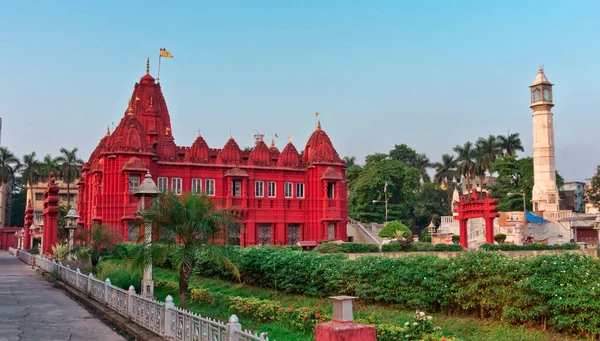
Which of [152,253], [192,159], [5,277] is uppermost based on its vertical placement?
[192,159]

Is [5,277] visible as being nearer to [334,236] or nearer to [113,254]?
[113,254]

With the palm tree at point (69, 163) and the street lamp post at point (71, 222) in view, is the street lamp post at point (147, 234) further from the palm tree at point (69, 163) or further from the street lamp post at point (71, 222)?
the palm tree at point (69, 163)

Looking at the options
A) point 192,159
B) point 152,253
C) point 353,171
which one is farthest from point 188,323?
point 353,171

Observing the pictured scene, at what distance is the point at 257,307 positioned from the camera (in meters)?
12.7

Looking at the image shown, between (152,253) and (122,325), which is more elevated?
(152,253)

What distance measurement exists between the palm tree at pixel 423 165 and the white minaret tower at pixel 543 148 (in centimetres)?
2514

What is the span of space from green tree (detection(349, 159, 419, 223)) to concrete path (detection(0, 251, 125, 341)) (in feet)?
156

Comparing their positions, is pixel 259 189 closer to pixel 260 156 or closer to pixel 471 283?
pixel 260 156

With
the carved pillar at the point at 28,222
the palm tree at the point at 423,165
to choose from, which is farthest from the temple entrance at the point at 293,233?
the palm tree at the point at 423,165

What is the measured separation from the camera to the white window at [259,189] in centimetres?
4222

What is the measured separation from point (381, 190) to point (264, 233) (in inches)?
1043

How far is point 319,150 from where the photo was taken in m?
43.5

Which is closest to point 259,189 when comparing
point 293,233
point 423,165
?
point 293,233

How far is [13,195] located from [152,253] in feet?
302
